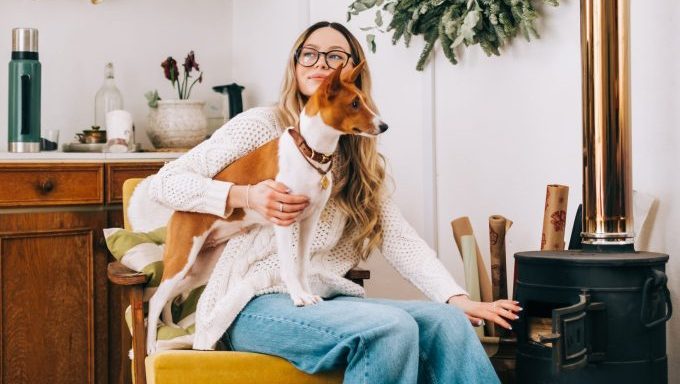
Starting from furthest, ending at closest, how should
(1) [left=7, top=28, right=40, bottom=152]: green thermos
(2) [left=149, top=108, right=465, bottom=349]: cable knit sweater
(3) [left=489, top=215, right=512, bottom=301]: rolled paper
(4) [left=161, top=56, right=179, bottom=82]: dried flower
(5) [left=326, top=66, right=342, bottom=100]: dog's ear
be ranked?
(4) [left=161, top=56, right=179, bottom=82]: dried flower
(1) [left=7, top=28, right=40, bottom=152]: green thermos
(3) [left=489, top=215, right=512, bottom=301]: rolled paper
(2) [left=149, top=108, right=465, bottom=349]: cable knit sweater
(5) [left=326, top=66, right=342, bottom=100]: dog's ear

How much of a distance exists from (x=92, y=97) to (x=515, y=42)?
5.68 ft

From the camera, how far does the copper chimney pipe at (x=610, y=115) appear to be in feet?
7.13

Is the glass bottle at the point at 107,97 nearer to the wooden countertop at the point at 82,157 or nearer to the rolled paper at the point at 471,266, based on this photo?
the wooden countertop at the point at 82,157

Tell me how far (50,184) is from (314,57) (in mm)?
1292

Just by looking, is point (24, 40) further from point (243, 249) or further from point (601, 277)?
point (601, 277)

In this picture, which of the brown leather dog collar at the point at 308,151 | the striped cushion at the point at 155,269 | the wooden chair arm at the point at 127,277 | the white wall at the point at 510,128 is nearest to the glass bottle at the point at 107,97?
the white wall at the point at 510,128

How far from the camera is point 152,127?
350cm

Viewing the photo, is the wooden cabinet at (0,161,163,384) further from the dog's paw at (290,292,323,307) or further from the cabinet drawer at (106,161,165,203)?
the dog's paw at (290,292,323,307)

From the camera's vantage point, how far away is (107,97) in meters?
3.45

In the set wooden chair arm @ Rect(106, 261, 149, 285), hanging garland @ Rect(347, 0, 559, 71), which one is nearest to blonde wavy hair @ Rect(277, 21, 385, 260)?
wooden chair arm @ Rect(106, 261, 149, 285)

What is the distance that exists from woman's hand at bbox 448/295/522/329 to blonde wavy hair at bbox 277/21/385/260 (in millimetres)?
300

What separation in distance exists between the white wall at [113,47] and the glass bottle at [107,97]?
100 millimetres

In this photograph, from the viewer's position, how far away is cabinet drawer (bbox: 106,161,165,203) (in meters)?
3.12

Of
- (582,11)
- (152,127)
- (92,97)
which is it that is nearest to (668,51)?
(582,11)
